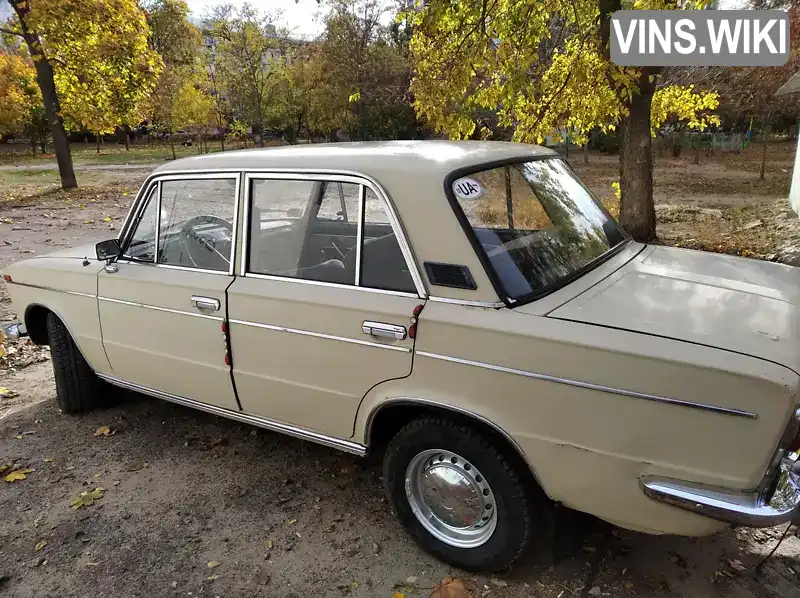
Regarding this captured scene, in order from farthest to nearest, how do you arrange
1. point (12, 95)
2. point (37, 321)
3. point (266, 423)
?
point (12, 95)
point (37, 321)
point (266, 423)

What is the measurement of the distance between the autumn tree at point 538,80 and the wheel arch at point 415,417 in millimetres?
6143

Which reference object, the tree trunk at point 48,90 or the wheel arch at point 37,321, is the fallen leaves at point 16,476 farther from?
the tree trunk at point 48,90

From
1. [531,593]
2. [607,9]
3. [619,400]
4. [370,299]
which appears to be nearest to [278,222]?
[370,299]

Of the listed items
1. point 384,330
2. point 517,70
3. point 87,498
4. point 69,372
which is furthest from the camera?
point 517,70

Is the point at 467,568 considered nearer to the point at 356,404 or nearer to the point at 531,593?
the point at 531,593

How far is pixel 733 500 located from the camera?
2078 mm

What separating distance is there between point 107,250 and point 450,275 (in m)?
2.40

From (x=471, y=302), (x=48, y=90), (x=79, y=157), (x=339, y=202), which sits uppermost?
(x=48, y=90)

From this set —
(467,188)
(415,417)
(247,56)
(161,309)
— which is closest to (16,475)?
(161,309)

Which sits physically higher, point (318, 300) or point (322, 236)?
point (322, 236)

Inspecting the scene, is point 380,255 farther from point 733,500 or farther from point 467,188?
point 733,500

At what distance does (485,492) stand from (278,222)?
1.78 meters

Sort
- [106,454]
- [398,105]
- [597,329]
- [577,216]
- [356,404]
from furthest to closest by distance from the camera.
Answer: [398,105], [106,454], [577,216], [356,404], [597,329]

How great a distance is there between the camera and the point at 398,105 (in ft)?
97.3
